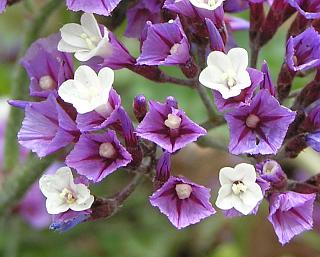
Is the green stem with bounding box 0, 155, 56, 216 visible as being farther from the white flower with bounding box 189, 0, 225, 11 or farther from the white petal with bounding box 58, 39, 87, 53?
the white flower with bounding box 189, 0, 225, 11

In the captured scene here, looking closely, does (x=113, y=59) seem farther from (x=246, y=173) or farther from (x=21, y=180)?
(x=21, y=180)

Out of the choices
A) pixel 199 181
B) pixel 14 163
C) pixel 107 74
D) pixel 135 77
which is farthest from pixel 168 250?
pixel 107 74

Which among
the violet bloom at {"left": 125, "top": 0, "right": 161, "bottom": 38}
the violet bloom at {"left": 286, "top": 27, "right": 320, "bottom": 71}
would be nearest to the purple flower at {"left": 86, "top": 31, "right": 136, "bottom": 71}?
the violet bloom at {"left": 125, "top": 0, "right": 161, "bottom": 38}

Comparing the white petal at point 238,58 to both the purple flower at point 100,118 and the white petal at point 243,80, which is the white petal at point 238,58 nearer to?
the white petal at point 243,80

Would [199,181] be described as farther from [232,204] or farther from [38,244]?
[232,204]

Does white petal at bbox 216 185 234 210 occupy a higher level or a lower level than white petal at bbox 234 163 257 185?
lower
